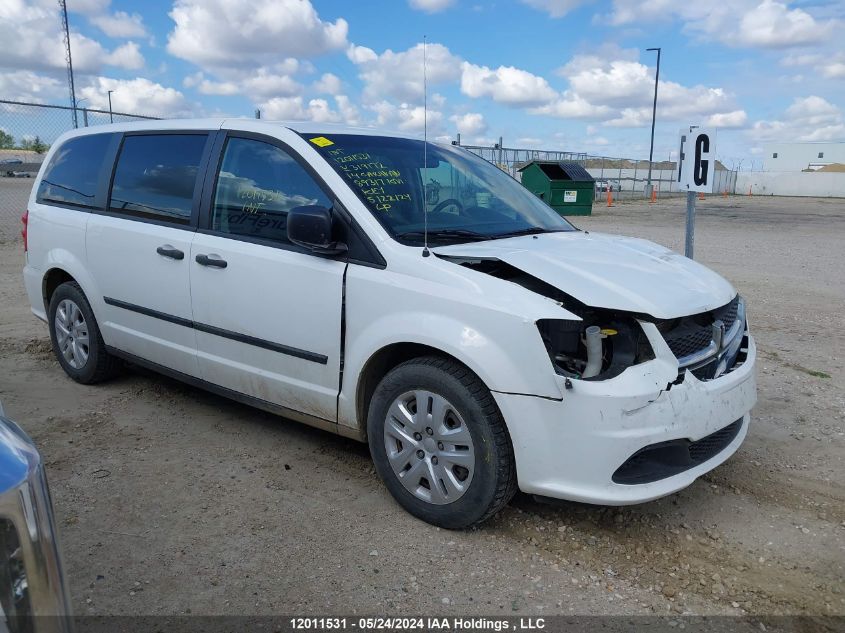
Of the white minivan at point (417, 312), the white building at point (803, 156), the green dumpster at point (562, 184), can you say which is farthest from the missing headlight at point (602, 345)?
the white building at point (803, 156)

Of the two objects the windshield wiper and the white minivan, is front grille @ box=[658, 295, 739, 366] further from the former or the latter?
the windshield wiper

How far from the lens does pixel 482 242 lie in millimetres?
3568

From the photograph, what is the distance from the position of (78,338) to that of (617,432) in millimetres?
3954

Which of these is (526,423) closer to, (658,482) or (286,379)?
(658,482)

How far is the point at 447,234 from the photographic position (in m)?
3.57

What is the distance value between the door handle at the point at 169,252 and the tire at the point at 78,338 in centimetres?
105

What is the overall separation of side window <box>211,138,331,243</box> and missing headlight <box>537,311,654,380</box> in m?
1.35

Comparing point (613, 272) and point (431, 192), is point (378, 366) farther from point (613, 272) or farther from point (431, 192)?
point (613, 272)

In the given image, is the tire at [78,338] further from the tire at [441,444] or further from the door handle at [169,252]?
the tire at [441,444]

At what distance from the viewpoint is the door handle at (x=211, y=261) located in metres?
3.86

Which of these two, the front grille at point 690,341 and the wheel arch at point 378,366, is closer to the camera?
the front grille at point 690,341

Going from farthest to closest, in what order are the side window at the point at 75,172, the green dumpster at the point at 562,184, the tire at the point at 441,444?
the green dumpster at the point at 562,184, the side window at the point at 75,172, the tire at the point at 441,444

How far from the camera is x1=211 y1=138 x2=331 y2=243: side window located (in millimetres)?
3682

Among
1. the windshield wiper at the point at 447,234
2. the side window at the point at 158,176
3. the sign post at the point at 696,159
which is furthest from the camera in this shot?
the sign post at the point at 696,159
